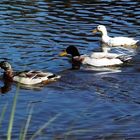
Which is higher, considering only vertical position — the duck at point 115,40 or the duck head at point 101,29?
the duck head at point 101,29

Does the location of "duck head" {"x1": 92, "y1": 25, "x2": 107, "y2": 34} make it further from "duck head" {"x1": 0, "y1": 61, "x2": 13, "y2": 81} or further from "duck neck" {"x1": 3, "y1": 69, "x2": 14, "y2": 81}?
"duck neck" {"x1": 3, "y1": 69, "x2": 14, "y2": 81}

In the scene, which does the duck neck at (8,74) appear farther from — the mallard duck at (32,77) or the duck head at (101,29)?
the duck head at (101,29)

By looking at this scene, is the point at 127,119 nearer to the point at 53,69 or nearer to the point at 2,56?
the point at 53,69

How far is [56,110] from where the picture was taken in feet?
40.4

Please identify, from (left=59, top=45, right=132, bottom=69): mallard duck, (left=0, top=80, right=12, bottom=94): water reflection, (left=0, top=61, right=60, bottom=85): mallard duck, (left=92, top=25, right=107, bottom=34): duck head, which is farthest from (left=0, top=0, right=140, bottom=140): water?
(left=92, top=25, right=107, bottom=34): duck head

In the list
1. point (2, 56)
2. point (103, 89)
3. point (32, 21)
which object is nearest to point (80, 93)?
point (103, 89)

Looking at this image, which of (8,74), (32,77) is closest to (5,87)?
(8,74)

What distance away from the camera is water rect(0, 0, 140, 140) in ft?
36.7

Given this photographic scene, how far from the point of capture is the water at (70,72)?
11.2 m

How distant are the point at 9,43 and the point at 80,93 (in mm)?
5875

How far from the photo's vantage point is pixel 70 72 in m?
16.2

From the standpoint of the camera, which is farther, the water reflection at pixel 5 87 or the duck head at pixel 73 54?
the duck head at pixel 73 54

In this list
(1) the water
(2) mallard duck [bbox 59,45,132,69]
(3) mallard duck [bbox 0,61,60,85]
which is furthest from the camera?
(2) mallard duck [bbox 59,45,132,69]

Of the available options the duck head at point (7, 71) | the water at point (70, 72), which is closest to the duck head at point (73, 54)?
the water at point (70, 72)
